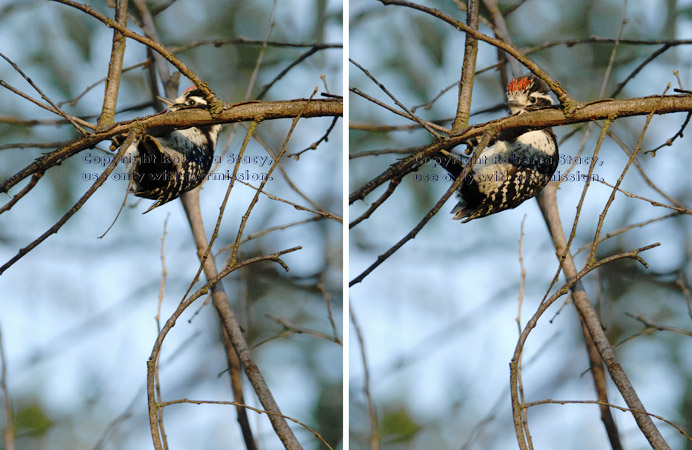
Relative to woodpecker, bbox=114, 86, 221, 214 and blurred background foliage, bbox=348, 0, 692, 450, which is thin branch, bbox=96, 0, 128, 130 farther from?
blurred background foliage, bbox=348, 0, 692, 450

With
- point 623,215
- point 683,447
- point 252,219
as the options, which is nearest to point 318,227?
point 252,219

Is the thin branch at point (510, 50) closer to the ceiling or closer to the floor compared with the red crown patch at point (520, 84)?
closer to the floor

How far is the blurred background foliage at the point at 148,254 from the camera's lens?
1.38 metres

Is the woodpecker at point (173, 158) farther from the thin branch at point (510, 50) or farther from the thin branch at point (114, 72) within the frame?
the thin branch at point (510, 50)

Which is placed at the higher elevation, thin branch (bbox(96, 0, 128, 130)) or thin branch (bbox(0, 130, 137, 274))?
thin branch (bbox(96, 0, 128, 130))

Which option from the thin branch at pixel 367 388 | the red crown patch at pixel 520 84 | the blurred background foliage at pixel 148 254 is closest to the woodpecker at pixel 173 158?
the blurred background foliage at pixel 148 254

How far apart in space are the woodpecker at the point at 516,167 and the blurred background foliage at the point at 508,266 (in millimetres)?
35

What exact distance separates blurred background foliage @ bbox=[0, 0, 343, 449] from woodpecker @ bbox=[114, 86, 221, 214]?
0.11 feet

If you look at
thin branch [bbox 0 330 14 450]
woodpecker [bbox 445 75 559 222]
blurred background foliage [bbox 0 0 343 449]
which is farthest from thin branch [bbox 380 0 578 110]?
thin branch [bbox 0 330 14 450]

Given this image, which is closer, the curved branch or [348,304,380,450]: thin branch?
the curved branch

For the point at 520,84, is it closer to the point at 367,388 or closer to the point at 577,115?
the point at 577,115

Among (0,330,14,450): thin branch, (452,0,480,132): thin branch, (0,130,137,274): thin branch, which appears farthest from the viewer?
(452,0,480,132): thin branch

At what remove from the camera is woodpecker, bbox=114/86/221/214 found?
1388mm

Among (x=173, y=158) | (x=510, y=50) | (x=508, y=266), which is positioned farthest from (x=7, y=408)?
(x=510, y=50)
